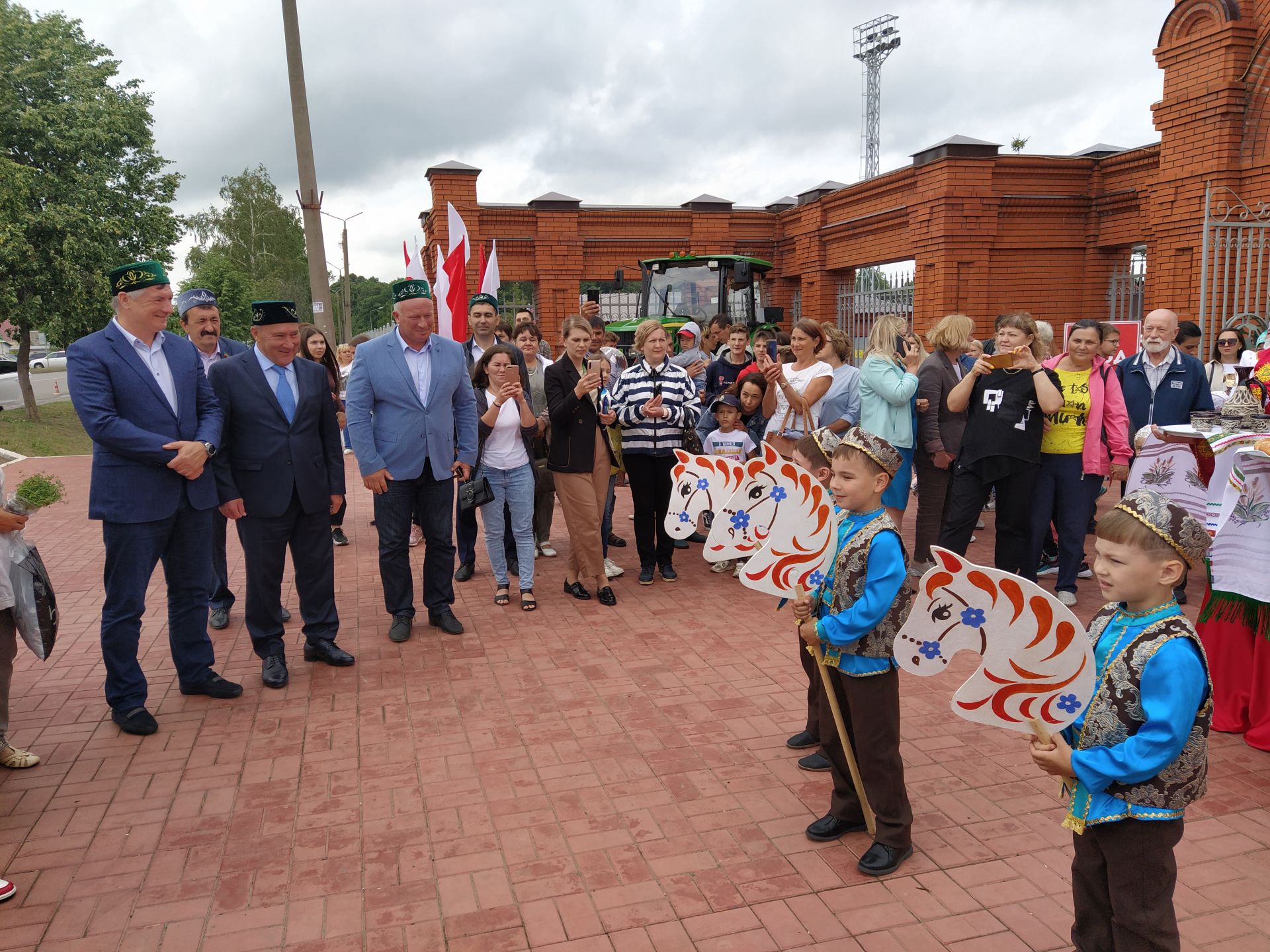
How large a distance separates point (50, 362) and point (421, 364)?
6351 centimetres

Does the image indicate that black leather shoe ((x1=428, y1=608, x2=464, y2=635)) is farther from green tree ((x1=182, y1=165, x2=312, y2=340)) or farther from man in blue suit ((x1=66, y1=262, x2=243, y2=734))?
green tree ((x1=182, y1=165, x2=312, y2=340))

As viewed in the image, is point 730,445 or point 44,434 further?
point 44,434

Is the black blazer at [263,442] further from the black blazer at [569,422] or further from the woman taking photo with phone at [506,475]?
the black blazer at [569,422]

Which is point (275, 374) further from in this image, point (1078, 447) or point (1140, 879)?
point (1078, 447)

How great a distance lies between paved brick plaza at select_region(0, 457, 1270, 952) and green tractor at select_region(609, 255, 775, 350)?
9.27m

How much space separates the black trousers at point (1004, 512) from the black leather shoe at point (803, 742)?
2.64m

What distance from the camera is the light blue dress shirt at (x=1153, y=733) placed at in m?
2.08

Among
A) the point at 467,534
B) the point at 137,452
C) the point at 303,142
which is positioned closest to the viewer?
the point at 137,452

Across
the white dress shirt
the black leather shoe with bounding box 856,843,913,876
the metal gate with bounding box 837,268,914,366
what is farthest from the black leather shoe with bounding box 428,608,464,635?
the metal gate with bounding box 837,268,914,366

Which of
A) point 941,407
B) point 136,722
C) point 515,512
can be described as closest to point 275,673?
point 136,722

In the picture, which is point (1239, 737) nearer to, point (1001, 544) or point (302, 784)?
point (1001, 544)

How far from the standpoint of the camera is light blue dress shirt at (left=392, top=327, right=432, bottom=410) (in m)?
5.54

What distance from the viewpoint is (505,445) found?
6.25 meters

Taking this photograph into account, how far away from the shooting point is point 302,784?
3.86 metres
